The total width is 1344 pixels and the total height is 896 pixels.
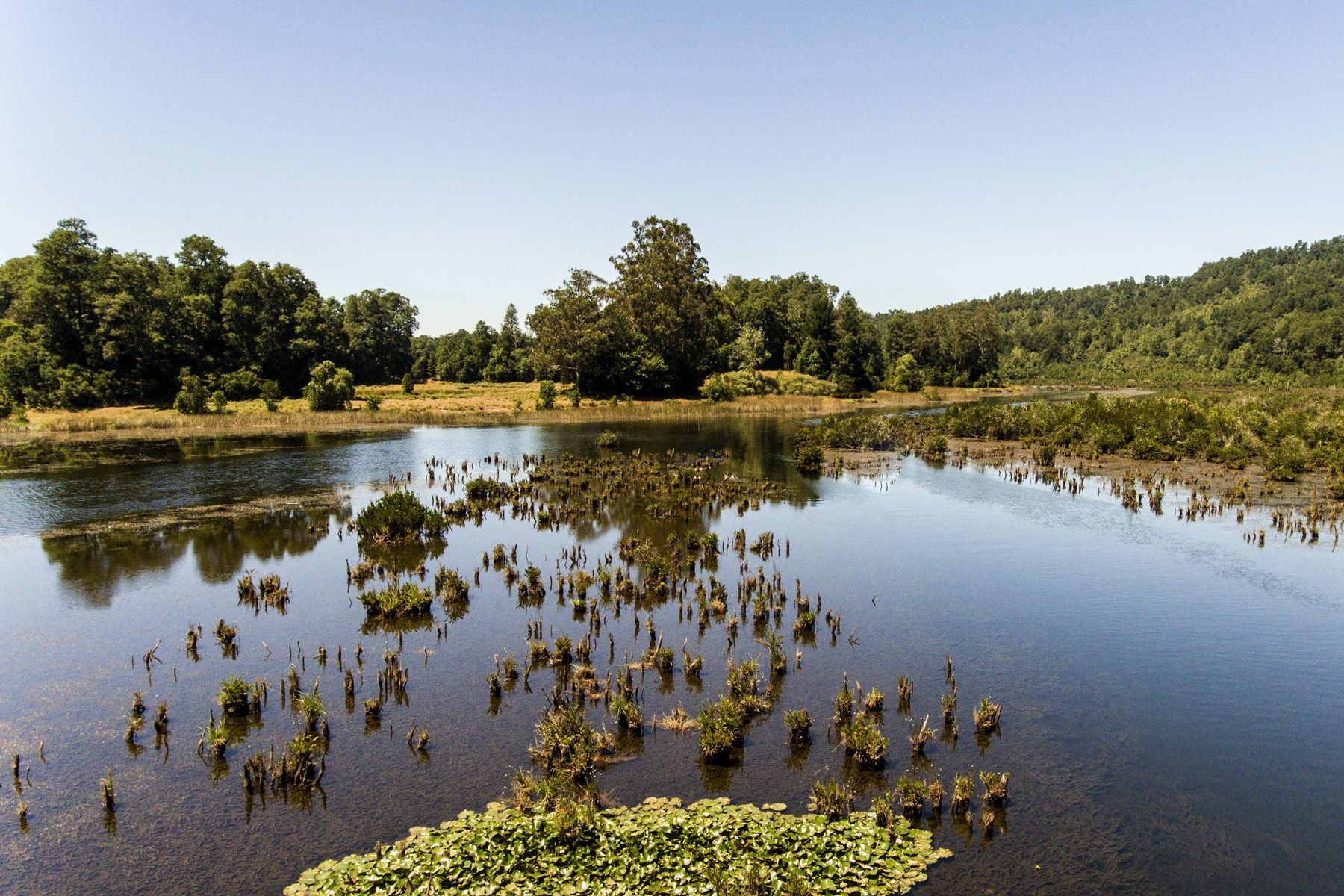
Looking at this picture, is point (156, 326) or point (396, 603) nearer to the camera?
point (396, 603)

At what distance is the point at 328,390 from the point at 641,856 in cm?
8996

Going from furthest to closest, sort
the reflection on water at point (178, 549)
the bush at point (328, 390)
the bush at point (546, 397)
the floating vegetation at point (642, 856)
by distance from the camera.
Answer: the bush at point (546, 397)
the bush at point (328, 390)
the reflection on water at point (178, 549)
the floating vegetation at point (642, 856)

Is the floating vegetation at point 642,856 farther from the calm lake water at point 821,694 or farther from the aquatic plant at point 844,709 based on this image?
the aquatic plant at point 844,709

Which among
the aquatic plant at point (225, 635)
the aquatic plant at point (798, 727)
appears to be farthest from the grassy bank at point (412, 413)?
the aquatic plant at point (798, 727)

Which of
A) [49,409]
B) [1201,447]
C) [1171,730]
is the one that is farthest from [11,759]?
[49,409]

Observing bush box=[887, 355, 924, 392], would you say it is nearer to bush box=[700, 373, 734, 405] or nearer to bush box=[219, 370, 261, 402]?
bush box=[700, 373, 734, 405]

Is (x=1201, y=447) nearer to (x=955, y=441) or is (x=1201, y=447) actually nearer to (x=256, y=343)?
(x=955, y=441)

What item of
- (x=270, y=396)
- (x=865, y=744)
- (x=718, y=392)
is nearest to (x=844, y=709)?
(x=865, y=744)

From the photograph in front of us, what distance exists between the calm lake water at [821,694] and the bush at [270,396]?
5730 centimetres

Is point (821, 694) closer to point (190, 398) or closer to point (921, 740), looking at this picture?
point (921, 740)

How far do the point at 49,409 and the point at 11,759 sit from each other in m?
87.4

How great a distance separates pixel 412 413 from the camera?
264 ft

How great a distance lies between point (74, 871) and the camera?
406 inches

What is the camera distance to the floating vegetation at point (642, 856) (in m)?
9.77
